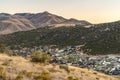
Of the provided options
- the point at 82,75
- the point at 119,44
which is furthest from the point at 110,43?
the point at 82,75

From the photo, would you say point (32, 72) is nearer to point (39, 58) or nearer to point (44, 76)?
point (44, 76)

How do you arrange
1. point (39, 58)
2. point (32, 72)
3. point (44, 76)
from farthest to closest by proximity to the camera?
1. point (39, 58)
2. point (32, 72)
3. point (44, 76)

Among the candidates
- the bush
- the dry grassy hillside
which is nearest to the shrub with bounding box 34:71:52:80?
the dry grassy hillside

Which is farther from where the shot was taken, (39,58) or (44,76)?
(39,58)

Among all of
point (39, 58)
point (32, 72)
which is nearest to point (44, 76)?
point (32, 72)

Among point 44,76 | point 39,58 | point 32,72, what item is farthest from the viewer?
point 39,58

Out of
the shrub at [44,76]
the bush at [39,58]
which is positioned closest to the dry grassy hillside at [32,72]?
the shrub at [44,76]

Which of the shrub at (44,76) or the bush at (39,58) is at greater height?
Answer: the bush at (39,58)

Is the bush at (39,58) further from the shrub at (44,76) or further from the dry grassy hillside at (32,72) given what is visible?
the shrub at (44,76)

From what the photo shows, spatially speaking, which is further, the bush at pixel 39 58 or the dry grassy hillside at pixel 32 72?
the bush at pixel 39 58

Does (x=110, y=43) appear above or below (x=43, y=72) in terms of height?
below

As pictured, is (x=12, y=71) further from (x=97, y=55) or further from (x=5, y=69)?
(x=97, y=55)
